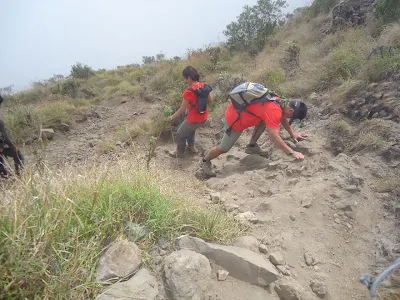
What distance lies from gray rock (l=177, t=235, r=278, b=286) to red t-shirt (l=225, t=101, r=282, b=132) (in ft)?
5.38

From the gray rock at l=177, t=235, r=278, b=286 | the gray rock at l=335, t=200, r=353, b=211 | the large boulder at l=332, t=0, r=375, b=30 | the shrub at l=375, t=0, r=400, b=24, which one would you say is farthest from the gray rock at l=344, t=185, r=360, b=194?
the large boulder at l=332, t=0, r=375, b=30

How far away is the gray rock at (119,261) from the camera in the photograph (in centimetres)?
157

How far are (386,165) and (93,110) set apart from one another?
362 inches

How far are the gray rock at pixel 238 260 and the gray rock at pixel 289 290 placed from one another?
0.06 m

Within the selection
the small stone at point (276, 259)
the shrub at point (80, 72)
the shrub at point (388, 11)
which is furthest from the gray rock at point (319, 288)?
the shrub at point (80, 72)

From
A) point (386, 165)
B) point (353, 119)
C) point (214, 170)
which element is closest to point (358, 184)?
point (386, 165)

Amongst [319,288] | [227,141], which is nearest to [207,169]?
[227,141]

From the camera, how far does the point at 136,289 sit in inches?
61.3

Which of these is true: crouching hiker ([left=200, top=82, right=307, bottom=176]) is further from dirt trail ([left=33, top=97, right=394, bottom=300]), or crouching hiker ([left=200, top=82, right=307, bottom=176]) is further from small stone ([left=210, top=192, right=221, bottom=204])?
small stone ([left=210, top=192, right=221, bottom=204])

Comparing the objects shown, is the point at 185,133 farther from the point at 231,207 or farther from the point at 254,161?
the point at 231,207

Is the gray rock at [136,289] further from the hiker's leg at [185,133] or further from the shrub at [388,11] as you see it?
the shrub at [388,11]

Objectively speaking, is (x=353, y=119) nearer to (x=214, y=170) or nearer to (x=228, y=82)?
(x=214, y=170)

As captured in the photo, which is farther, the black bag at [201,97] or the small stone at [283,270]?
the black bag at [201,97]

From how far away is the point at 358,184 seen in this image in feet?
9.17
